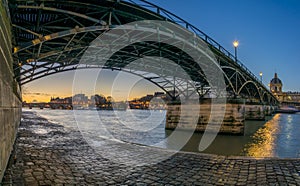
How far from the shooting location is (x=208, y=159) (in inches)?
298

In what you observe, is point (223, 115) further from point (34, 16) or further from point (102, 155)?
point (34, 16)

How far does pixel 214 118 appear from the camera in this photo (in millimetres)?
22047

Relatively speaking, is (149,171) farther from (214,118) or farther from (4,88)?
(214,118)

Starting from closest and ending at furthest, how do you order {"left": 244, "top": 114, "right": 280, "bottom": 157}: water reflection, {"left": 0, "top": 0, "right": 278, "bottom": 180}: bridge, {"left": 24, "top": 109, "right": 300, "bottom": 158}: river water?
{"left": 0, "top": 0, "right": 278, "bottom": 180}: bridge < {"left": 244, "top": 114, "right": 280, "bottom": 157}: water reflection < {"left": 24, "top": 109, "right": 300, "bottom": 158}: river water

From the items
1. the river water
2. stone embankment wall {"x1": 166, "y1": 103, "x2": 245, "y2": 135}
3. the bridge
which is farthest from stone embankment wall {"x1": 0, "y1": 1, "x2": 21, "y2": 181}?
stone embankment wall {"x1": 166, "y1": 103, "x2": 245, "y2": 135}

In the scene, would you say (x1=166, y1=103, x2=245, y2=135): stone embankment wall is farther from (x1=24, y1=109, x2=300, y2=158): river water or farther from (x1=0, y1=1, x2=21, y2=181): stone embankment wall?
(x1=0, y1=1, x2=21, y2=181): stone embankment wall

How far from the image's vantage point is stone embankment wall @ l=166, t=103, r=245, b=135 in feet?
70.2

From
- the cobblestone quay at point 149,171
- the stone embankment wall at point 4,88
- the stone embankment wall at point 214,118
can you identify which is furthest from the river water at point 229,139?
the stone embankment wall at point 4,88

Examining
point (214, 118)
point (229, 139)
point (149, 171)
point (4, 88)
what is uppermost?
point (4, 88)

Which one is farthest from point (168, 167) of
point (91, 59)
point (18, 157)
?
point (91, 59)

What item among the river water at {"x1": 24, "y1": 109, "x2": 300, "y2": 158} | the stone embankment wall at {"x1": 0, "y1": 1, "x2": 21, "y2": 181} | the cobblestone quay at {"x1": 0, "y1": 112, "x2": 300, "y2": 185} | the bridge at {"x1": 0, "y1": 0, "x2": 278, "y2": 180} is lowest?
the river water at {"x1": 24, "y1": 109, "x2": 300, "y2": 158}

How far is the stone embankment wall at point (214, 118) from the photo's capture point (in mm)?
21406

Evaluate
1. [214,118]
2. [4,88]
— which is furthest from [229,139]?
[4,88]

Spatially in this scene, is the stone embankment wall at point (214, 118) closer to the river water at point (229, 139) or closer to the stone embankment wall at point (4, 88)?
the river water at point (229, 139)
